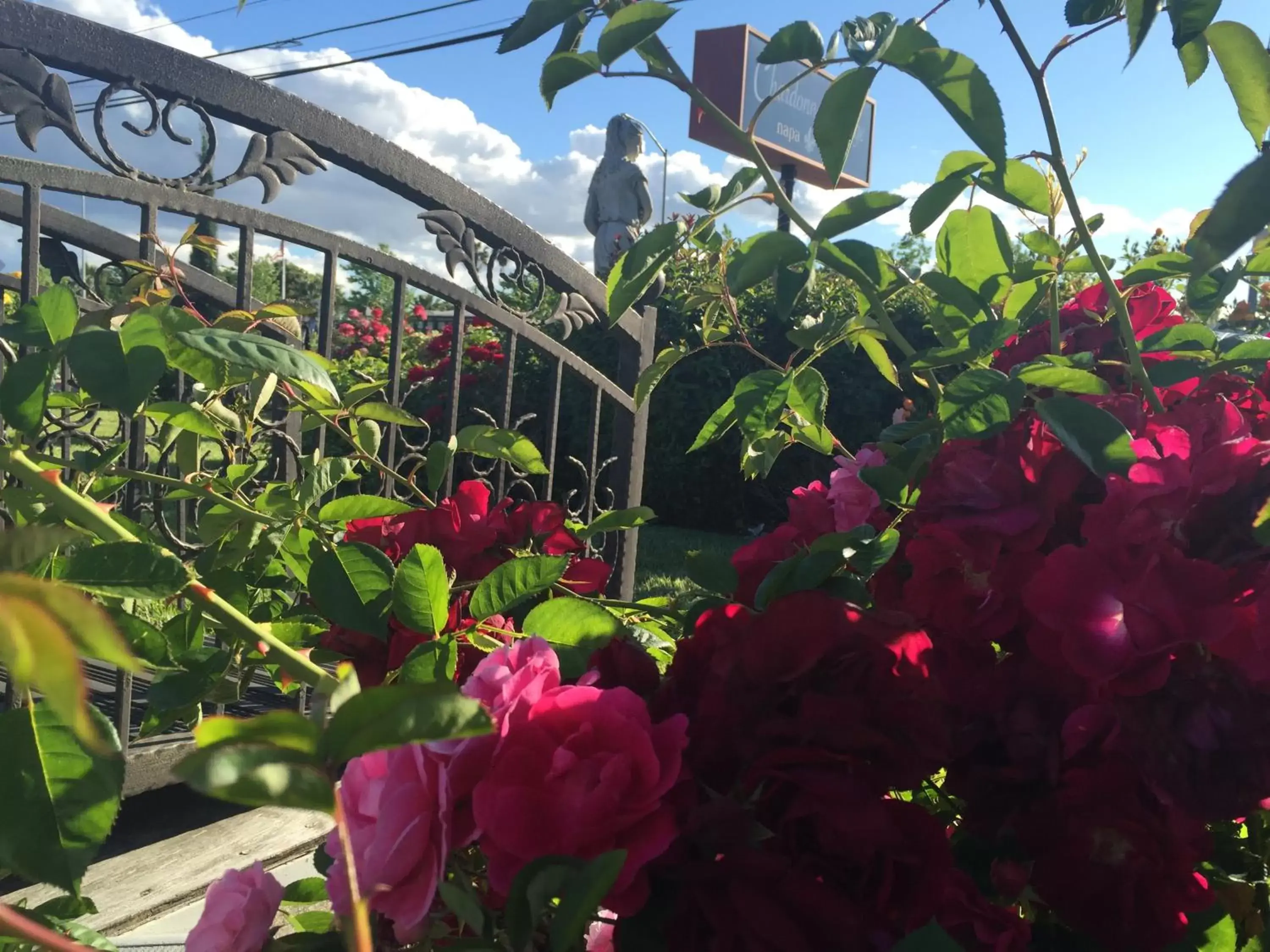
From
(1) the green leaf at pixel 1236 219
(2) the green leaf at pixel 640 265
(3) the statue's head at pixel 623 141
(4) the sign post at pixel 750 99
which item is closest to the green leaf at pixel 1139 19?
(1) the green leaf at pixel 1236 219

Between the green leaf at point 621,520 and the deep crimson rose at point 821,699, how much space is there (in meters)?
0.33

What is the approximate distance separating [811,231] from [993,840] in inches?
16.9

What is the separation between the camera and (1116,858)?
49 centimetres

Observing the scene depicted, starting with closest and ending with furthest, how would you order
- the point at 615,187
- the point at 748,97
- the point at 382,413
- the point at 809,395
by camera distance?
1. the point at 809,395
2. the point at 382,413
3. the point at 748,97
4. the point at 615,187

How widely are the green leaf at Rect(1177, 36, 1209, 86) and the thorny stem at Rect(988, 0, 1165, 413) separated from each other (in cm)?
10

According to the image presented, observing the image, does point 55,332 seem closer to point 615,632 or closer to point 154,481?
point 154,481

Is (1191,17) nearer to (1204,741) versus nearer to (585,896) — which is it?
(1204,741)

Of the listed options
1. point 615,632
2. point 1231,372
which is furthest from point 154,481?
point 1231,372

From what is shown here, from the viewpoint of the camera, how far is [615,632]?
0.60 metres

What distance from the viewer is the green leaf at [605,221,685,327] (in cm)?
77

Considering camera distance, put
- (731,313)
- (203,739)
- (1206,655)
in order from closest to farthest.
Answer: (203,739), (1206,655), (731,313)

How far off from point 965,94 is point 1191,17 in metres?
0.14

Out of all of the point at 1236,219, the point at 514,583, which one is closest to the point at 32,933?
the point at 514,583

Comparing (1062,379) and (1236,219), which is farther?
(1062,379)
